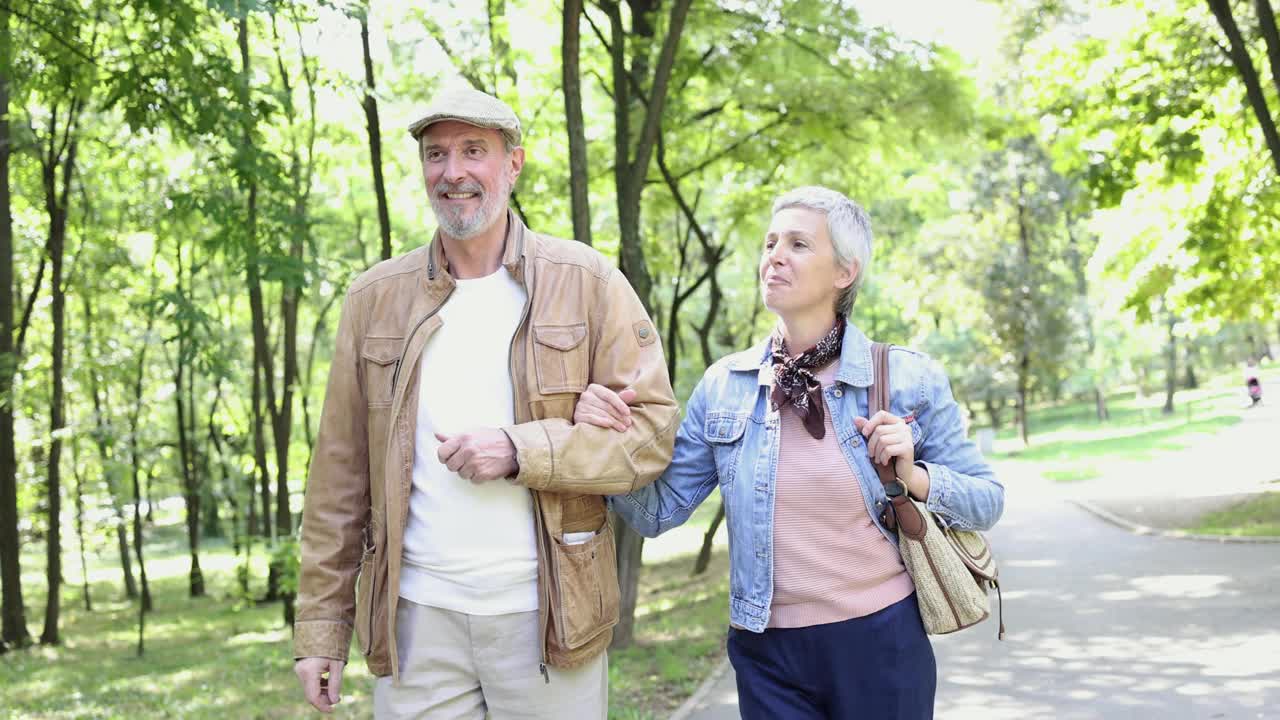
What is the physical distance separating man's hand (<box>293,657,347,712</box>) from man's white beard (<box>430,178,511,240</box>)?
1231 mm

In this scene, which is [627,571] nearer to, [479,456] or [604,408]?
[604,408]

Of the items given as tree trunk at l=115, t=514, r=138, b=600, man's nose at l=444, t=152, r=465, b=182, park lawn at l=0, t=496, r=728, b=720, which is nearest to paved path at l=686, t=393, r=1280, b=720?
park lawn at l=0, t=496, r=728, b=720

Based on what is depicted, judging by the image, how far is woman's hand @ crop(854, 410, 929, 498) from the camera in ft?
10.0

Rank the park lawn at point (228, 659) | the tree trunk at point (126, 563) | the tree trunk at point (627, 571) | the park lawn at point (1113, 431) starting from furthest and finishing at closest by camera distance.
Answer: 1. the park lawn at point (1113, 431)
2. the tree trunk at point (126, 563)
3. the tree trunk at point (627, 571)
4. the park lawn at point (228, 659)

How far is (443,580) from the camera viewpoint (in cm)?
321

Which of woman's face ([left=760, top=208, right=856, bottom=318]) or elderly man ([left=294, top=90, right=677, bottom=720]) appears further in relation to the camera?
woman's face ([left=760, top=208, right=856, bottom=318])

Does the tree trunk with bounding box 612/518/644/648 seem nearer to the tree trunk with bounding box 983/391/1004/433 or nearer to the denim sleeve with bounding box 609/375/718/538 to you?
the denim sleeve with bounding box 609/375/718/538

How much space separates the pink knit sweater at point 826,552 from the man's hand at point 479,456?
0.72m

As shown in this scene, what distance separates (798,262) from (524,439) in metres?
0.89

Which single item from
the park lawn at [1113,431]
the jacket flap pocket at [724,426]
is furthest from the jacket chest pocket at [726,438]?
the park lawn at [1113,431]

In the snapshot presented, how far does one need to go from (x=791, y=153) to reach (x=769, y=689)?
31.2 ft

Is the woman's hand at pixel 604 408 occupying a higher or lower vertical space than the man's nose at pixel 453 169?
lower

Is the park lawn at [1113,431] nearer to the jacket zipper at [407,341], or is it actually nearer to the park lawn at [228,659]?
the park lawn at [228,659]

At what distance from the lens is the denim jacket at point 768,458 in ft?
10.5
